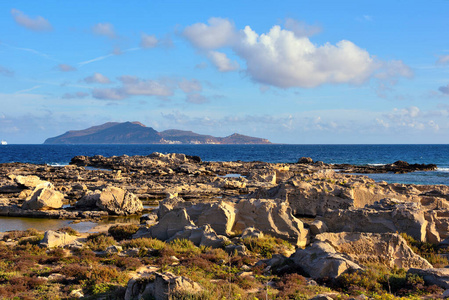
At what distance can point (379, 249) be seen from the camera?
553 inches

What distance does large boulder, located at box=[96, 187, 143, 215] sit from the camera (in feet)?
92.9

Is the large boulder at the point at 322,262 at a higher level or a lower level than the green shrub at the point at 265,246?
higher

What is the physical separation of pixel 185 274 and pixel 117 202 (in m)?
17.9

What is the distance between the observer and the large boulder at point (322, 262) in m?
11.7

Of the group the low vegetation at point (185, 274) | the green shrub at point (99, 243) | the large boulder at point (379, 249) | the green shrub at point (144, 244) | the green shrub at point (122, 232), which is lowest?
the green shrub at point (122, 232)

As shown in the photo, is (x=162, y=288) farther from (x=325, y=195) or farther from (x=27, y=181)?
(x=27, y=181)

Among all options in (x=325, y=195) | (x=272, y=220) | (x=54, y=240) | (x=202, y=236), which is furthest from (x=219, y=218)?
(x=325, y=195)

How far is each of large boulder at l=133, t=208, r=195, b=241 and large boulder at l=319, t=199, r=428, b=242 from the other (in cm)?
754

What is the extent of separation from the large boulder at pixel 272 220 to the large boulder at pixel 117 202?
39.0 feet

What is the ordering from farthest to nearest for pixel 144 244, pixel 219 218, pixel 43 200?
1. pixel 43 200
2. pixel 219 218
3. pixel 144 244

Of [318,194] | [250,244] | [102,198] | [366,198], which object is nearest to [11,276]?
[250,244]

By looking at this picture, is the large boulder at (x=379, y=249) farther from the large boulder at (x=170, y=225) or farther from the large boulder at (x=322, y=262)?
the large boulder at (x=170, y=225)

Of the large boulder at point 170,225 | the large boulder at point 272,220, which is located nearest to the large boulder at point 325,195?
the large boulder at point 272,220

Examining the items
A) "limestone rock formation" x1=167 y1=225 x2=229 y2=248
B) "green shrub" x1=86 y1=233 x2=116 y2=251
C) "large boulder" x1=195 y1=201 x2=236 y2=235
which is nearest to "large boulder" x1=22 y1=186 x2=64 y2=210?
"green shrub" x1=86 y1=233 x2=116 y2=251
